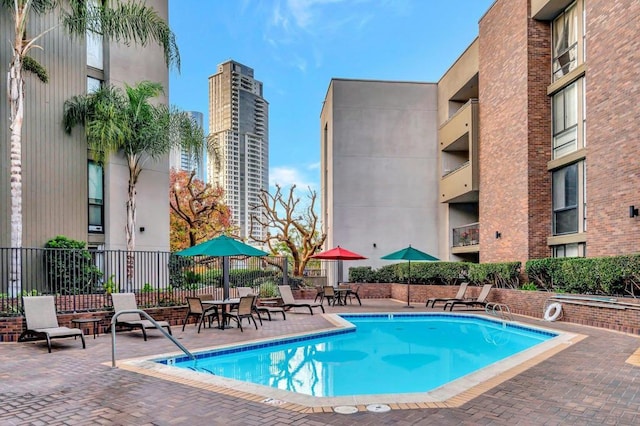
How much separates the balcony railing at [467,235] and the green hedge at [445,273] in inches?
104

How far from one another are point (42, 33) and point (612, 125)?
17028 mm

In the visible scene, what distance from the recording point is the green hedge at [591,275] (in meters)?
11.2

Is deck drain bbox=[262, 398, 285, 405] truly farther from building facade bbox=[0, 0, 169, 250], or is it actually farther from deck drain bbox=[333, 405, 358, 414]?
building facade bbox=[0, 0, 169, 250]

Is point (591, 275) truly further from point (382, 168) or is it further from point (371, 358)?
point (382, 168)

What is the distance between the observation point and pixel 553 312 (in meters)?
13.3

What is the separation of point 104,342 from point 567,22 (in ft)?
56.4

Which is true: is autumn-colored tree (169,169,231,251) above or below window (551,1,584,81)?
below

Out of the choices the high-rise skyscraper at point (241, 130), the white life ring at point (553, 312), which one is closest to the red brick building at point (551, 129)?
the white life ring at point (553, 312)

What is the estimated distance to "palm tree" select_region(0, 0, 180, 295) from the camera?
13.1m

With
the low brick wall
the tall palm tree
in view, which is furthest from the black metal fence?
the tall palm tree

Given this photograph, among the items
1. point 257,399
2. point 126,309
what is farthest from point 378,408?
point 126,309

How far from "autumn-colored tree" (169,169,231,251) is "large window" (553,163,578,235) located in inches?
671

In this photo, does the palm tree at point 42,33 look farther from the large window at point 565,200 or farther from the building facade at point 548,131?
the large window at point 565,200

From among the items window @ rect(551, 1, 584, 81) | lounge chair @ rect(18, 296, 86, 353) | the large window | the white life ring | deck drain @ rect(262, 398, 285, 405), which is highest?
window @ rect(551, 1, 584, 81)
